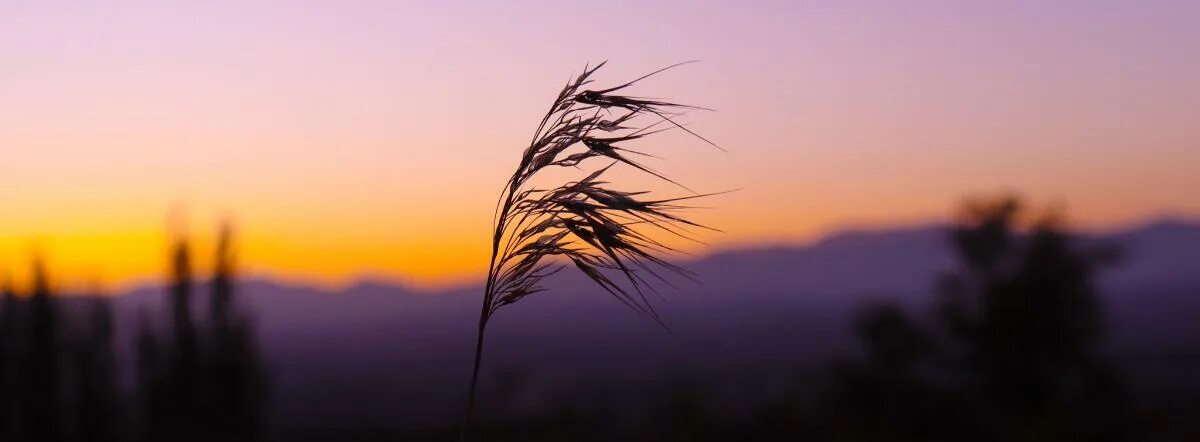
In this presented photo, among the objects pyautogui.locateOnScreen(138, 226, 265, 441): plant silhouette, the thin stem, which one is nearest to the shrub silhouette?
pyautogui.locateOnScreen(138, 226, 265, 441): plant silhouette

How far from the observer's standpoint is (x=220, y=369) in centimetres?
1920

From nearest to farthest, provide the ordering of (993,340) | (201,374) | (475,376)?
(475,376)
(201,374)
(993,340)

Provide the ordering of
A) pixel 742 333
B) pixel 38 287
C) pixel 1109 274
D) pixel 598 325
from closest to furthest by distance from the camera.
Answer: pixel 38 287
pixel 1109 274
pixel 742 333
pixel 598 325

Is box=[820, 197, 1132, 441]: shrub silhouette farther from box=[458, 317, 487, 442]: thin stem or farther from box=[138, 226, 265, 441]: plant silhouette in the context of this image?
box=[458, 317, 487, 442]: thin stem

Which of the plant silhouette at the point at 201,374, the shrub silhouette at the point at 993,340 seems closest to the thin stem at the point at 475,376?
the plant silhouette at the point at 201,374

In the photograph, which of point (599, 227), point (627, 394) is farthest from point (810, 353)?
point (599, 227)

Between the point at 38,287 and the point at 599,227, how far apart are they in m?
17.2

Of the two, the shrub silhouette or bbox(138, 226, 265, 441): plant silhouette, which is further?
the shrub silhouette

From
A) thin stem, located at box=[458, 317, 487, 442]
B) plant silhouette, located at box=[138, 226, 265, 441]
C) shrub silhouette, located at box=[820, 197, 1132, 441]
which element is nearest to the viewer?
thin stem, located at box=[458, 317, 487, 442]

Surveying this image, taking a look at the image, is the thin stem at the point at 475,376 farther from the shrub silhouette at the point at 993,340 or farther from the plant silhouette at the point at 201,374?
the shrub silhouette at the point at 993,340

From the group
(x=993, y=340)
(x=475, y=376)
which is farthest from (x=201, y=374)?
(x=993, y=340)

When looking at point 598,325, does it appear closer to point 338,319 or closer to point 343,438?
point 338,319

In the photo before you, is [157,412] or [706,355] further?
[706,355]

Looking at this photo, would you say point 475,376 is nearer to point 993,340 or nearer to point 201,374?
point 201,374
